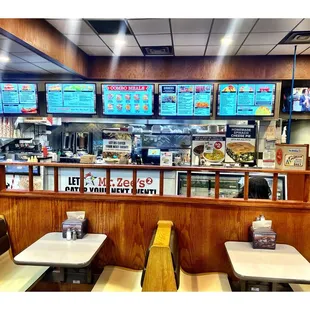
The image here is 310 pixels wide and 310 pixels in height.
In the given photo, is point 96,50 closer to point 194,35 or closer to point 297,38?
point 194,35

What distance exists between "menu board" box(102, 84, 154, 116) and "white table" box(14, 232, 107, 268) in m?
2.60

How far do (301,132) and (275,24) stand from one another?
3.08 m

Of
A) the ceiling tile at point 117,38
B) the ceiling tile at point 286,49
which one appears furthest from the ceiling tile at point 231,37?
the ceiling tile at point 117,38

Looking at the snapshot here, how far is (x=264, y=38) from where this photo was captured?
3594mm

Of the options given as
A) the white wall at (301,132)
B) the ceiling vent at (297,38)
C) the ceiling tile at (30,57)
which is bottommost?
the white wall at (301,132)

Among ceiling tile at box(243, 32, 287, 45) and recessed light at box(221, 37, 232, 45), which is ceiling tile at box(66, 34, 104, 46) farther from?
ceiling tile at box(243, 32, 287, 45)

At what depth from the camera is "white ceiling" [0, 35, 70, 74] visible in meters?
3.19

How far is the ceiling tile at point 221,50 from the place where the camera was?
4.01 metres

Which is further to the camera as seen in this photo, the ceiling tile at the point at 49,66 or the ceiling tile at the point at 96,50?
the ceiling tile at the point at 96,50

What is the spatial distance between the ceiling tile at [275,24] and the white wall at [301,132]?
2.74m

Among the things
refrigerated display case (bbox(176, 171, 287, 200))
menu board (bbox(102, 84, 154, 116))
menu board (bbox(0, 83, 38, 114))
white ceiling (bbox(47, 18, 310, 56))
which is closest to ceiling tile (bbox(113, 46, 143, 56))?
white ceiling (bbox(47, 18, 310, 56))

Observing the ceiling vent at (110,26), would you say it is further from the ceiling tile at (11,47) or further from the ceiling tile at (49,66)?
the ceiling tile at (49,66)

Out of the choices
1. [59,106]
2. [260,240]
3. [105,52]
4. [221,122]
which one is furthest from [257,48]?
[59,106]

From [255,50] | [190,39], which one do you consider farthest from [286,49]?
[190,39]
